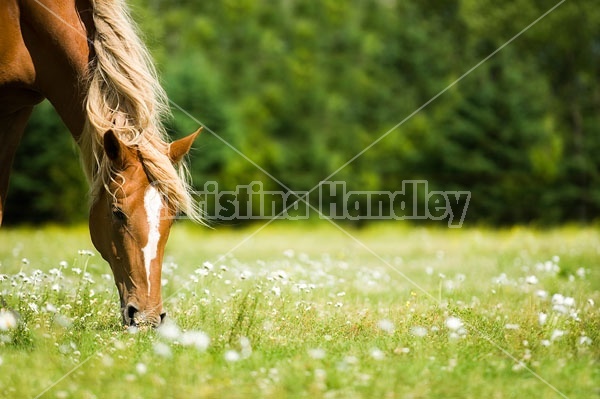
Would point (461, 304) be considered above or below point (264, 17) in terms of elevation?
above

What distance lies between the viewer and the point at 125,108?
5.21 m

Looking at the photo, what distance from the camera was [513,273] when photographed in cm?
985

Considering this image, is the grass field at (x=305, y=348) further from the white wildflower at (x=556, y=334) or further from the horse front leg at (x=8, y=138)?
the horse front leg at (x=8, y=138)

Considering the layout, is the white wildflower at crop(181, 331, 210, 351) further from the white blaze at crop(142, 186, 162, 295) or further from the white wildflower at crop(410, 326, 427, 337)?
the white wildflower at crop(410, 326, 427, 337)

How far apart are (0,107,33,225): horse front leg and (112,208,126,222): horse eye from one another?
178 cm

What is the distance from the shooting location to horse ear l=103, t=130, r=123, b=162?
4777 mm

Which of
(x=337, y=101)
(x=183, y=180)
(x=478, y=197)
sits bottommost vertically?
(x=478, y=197)

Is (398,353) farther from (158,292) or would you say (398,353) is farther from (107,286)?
(107,286)

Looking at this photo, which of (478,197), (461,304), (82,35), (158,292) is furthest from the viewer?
(478,197)

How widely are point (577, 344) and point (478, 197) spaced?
3133cm

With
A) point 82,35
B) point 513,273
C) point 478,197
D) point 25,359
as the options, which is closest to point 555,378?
point 25,359

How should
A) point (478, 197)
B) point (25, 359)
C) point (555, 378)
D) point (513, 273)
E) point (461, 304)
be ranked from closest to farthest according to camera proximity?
point (555, 378)
point (25, 359)
point (461, 304)
point (513, 273)
point (478, 197)

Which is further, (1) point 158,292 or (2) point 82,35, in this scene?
(2) point 82,35

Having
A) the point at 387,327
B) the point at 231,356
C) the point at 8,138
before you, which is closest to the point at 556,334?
the point at 387,327
